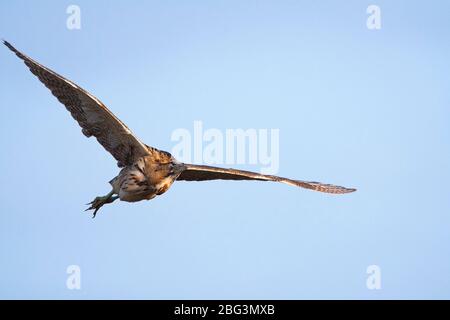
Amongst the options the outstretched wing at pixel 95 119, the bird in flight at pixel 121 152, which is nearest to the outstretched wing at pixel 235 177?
the bird in flight at pixel 121 152

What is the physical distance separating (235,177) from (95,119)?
3255mm

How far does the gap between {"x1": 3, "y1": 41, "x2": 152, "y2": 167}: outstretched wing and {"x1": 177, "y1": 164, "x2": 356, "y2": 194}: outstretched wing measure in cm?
114

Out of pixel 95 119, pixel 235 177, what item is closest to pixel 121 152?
pixel 95 119

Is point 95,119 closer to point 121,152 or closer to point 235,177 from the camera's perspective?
point 121,152

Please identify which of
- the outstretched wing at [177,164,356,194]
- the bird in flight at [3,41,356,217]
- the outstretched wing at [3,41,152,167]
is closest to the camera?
the outstretched wing at [3,41,152,167]

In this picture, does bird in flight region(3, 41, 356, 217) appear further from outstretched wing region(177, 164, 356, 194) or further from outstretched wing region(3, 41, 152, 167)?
outstretched wing region(177, 164, 356, 194)

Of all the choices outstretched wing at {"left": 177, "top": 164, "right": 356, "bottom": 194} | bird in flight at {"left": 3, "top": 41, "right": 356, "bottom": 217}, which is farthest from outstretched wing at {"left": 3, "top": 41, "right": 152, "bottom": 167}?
outstretched wing at {"left": 177, "top": 164, "right": 356, "bottom": 194}

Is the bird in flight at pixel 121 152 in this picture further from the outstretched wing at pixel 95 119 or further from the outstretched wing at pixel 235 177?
the outstretched wing at pixel 235 177

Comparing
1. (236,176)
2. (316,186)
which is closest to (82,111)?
(236,176)

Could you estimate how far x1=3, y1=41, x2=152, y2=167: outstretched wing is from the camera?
21.5 meters

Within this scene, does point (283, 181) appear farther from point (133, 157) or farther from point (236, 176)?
point (133, 157)

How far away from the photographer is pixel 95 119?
22.1 m
